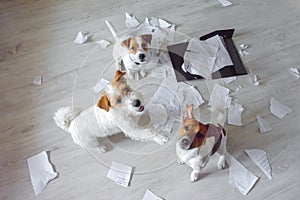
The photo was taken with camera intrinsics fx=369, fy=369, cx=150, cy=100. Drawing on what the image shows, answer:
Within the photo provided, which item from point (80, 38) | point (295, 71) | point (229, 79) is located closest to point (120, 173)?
point (229, 79)

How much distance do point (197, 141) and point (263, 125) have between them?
41cm

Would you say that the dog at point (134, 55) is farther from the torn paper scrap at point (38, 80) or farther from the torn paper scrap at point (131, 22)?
the torn paper scrap at point (38, 80)

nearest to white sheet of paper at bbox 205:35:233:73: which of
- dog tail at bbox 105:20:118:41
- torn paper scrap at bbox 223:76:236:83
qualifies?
torn paper scrap at bbox 223:76:236:83

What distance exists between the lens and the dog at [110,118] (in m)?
1.25

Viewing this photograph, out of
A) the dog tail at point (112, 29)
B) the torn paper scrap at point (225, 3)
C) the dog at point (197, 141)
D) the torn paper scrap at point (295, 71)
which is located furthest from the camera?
the torn paper scrap at point (225, 3)

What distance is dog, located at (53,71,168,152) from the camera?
125cm

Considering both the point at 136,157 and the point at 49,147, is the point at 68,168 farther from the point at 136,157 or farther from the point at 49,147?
the point at 136,157

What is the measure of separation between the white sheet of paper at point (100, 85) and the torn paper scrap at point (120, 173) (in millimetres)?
342

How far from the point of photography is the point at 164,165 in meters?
1.36

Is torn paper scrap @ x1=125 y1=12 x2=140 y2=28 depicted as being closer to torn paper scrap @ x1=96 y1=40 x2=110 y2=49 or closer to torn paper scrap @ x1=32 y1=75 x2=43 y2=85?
torn paper scrap @ x1=96 y1=40 x2=110 y2=49

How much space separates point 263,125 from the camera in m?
1.45

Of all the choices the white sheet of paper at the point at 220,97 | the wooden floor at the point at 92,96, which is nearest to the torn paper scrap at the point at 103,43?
the wooden floor at the point at 92,96

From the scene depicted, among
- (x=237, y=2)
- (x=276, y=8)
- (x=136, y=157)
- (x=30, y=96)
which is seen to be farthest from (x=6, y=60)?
(x=276, y=8)

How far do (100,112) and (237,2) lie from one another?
1.01 m
